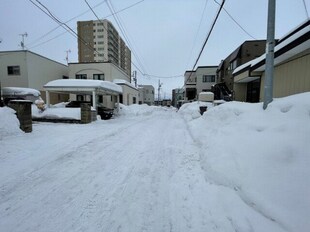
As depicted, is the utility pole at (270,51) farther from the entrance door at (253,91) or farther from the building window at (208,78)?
Result: the building window at (208,78)

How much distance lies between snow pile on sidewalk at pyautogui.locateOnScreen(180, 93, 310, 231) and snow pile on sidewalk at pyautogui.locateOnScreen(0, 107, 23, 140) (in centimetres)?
686

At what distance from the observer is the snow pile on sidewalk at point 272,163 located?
7.30ft

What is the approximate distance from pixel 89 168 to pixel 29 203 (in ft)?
4.79

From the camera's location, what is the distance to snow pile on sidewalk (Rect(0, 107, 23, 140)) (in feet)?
21.1

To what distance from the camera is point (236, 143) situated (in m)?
3.89

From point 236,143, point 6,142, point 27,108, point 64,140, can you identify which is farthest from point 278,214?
point 27,108

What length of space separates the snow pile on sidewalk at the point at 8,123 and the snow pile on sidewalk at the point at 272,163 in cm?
686

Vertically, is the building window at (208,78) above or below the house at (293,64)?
above

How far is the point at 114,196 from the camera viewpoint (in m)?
2.99

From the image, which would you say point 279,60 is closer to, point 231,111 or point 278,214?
point 231,111

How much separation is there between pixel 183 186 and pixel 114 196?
1.27 metres

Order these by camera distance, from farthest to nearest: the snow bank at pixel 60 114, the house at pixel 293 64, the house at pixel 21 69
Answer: the house at pixel 21 69 → the snow bank at pixel 60 114 → the house at pixel 293 64

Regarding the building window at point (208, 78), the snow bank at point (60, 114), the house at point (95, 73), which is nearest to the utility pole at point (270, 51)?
the snow bank at point (60, 114)

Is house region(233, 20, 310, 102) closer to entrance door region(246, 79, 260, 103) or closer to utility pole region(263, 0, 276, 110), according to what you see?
utility pole region(263, 0, 276, 110)
